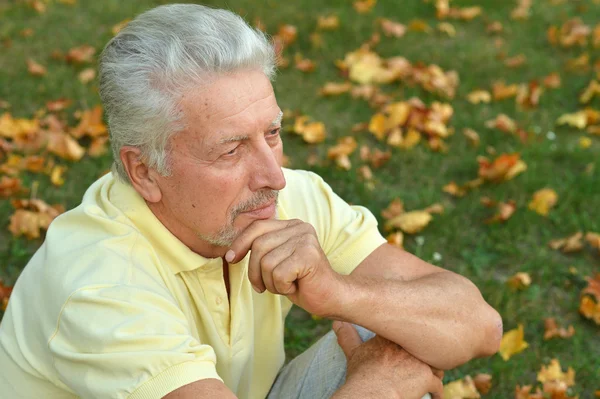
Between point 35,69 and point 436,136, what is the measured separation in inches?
114

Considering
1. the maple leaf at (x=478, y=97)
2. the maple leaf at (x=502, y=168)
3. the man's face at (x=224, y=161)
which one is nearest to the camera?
the man's face at (x=224, y=161)

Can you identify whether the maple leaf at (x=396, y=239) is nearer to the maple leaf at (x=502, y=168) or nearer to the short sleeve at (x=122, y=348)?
the maple leaf at (x=502, y=168)

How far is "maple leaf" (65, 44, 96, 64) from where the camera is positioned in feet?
18.7

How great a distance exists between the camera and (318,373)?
269 centimetres

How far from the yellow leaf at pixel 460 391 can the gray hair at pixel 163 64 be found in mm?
1561

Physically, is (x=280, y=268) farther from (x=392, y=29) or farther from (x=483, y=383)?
(x=392, y=29)

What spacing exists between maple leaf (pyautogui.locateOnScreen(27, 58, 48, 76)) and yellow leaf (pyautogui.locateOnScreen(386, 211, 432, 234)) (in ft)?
9.65

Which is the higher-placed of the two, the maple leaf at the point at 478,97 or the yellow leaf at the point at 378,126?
the yellow leaf at the point at 378,126

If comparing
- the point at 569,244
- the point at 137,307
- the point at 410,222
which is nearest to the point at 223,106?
the point at 137,307

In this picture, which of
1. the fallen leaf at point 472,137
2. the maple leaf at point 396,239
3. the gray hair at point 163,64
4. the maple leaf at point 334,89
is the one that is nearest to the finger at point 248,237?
the gray hair at point 163,64

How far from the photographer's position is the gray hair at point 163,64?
7.38 ft

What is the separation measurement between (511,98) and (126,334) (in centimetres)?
417

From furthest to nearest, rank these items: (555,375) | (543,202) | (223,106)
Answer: (543,202) → (555,375) → (223,106)

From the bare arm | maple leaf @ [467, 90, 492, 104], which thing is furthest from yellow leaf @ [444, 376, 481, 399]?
maple leaf @ [467, 90, 492, 104]
